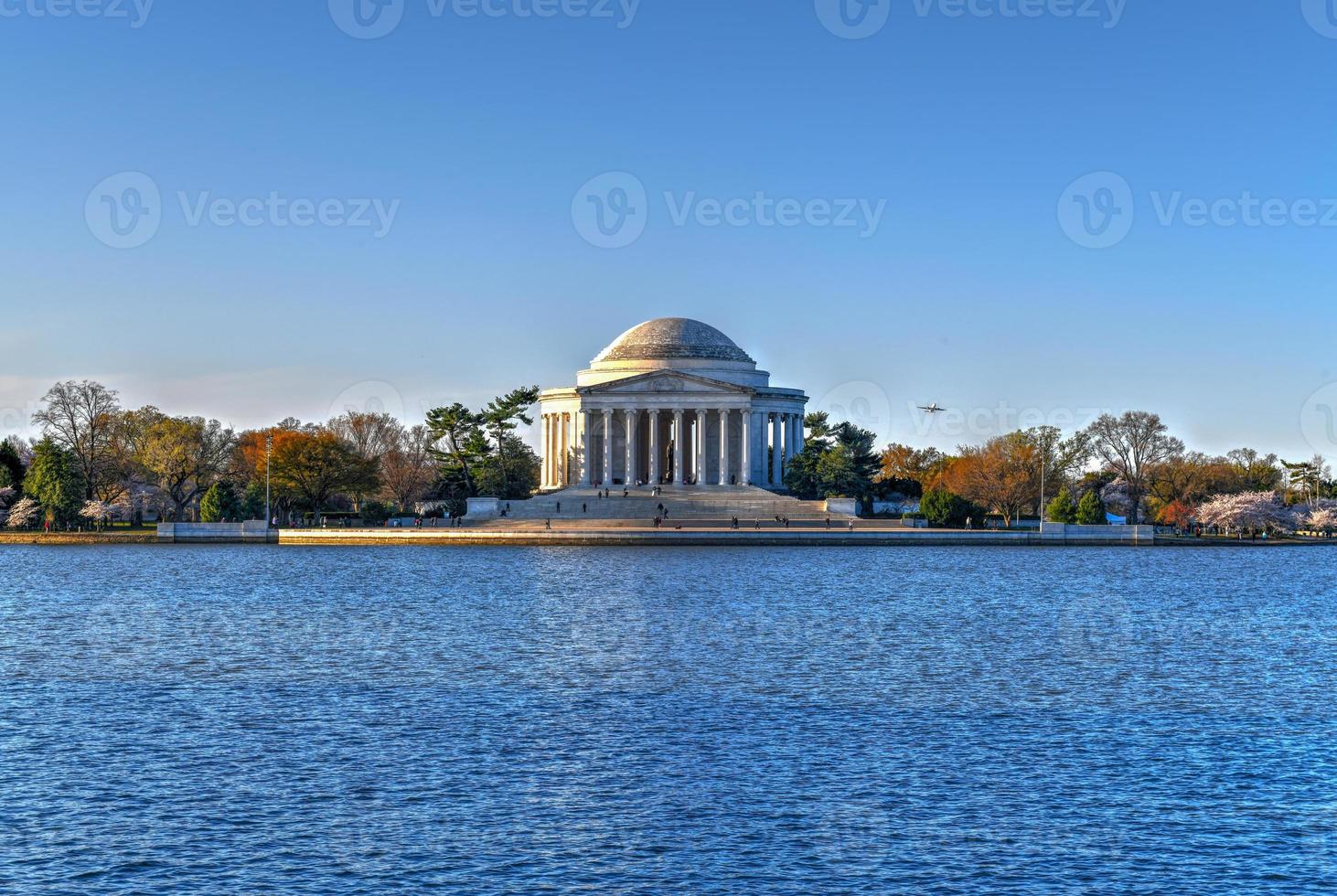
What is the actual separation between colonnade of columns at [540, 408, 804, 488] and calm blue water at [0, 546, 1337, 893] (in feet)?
263

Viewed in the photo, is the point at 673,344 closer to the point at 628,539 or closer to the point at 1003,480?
the point at 1003,480

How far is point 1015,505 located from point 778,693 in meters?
97.9

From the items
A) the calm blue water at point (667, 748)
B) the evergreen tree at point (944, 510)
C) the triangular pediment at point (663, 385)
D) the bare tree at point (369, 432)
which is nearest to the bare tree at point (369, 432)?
the bare tree at point (369, 432)

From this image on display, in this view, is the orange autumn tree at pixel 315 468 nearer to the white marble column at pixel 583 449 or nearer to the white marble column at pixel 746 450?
the white marble column at pixel 583 449

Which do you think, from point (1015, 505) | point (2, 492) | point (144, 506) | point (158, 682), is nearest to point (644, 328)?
point (1015, 505)

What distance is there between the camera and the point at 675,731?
3103cm

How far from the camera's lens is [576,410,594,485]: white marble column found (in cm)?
14288

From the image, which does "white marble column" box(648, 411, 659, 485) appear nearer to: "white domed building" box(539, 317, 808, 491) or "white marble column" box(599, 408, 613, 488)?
"white domed building" box(539, 317, 808, 491)

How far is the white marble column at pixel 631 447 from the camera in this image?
14012cm

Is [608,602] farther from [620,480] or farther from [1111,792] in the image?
[620,480]

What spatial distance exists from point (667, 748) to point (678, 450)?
4500 inches

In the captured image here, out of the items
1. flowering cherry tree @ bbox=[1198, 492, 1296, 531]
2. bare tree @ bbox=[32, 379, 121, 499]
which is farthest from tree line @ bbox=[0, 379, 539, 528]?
flowering cherry tree @ bbox=[1198, 492, 1296, 531]

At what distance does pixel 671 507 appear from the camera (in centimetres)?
11981

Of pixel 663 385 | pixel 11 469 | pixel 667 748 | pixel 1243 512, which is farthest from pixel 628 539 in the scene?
pixel 667 748
